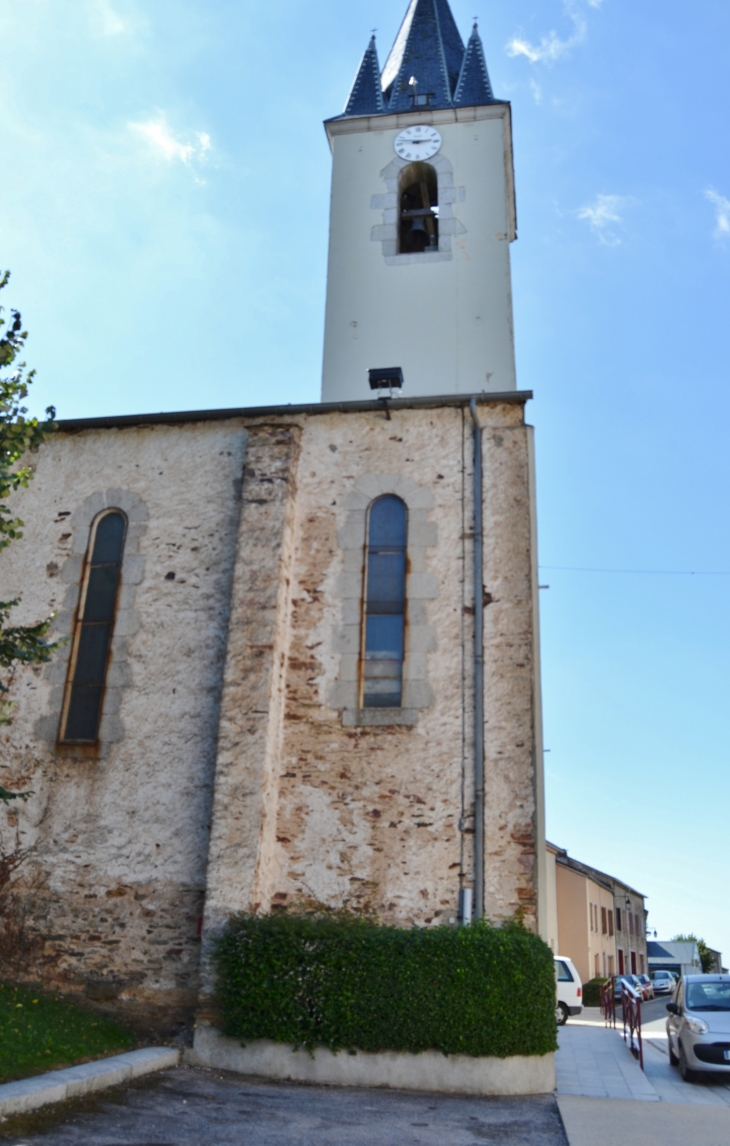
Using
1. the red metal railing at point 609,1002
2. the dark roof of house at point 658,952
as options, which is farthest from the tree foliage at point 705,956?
the red metal railing at point 609,1002

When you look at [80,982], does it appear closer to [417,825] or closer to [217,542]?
[417,825]

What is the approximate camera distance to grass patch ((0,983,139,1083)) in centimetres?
709

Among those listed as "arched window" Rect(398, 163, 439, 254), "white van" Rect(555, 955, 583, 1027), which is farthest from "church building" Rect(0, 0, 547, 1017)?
"white van" Rect(555, 955, 583, 1027)

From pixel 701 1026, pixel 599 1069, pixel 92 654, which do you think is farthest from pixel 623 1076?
pixel 92 654

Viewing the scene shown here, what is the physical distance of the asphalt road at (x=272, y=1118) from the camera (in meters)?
6.04

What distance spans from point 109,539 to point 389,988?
6412mm

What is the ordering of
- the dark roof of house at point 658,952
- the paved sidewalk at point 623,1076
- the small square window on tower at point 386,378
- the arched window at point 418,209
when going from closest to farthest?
the paved sidewalk at point 623,1076 → the small square window on tower at point 386,378 → the arched window at point 418,209 → the dark roof of house at point 658,952

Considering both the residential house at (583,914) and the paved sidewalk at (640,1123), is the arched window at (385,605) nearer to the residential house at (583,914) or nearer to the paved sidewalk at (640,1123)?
the paved sidewalk at (640,1123)

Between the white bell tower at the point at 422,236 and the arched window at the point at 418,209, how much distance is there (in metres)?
0.02

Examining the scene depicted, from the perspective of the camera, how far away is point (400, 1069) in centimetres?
850

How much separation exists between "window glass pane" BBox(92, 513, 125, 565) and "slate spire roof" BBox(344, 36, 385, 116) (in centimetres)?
984

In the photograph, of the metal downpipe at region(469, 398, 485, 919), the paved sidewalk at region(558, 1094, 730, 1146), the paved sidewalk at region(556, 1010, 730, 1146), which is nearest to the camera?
the paved sidewalk at region(558, 1094, 730, 1146)

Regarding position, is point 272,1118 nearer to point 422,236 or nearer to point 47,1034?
point 47,1034

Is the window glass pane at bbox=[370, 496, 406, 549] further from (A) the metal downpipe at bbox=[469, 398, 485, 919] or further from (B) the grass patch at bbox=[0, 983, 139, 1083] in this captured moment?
(B) the grass patch at bbox=[0, 983, 139, 1083]
